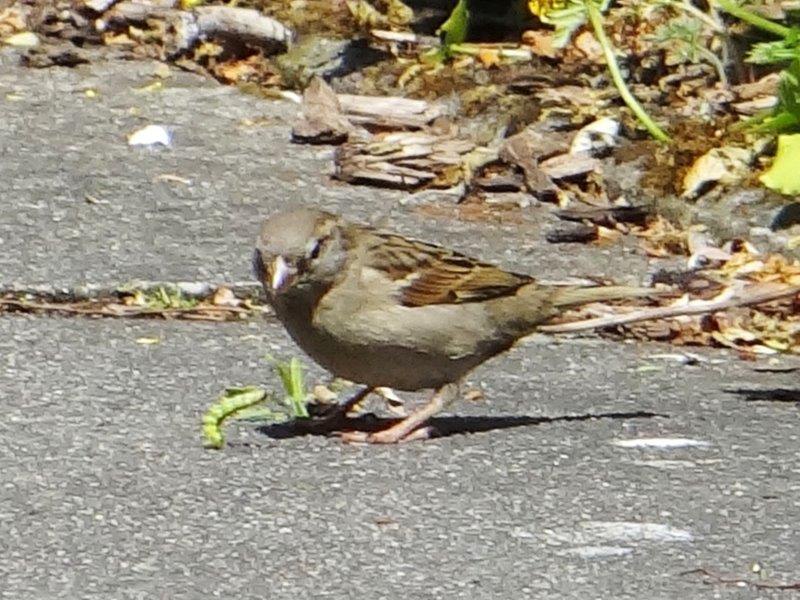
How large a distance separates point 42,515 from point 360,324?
111 centimetres

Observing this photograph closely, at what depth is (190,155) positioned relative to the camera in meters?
7.66

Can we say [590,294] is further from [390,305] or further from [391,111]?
[391,111]

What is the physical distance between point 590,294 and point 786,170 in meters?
1.15

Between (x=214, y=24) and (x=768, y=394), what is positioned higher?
(x=768, y=394)

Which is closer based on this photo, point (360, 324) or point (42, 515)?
point (42, 515)

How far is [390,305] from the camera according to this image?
524 centimetres

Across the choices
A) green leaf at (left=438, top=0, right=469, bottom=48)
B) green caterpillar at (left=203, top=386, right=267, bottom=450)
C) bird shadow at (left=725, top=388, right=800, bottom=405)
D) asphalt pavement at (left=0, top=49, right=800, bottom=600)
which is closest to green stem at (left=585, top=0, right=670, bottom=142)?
asphalt pavement at (left=0, top=49, right=800, bottom=600)

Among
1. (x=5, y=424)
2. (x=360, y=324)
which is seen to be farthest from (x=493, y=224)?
(x=5, y=424)

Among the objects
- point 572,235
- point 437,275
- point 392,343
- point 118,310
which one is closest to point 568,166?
point 572,235

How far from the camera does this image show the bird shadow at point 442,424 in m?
5.20

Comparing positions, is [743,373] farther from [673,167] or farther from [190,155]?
[190,155]

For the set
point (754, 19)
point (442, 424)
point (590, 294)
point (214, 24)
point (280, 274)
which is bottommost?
point (214, 24)

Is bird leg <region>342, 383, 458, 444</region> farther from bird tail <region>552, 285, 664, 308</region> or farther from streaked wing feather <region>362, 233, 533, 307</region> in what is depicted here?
bird tail <region>552, 285, 664, 308</region>

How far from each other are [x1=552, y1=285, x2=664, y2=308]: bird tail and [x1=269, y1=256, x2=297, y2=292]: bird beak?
83 cm
